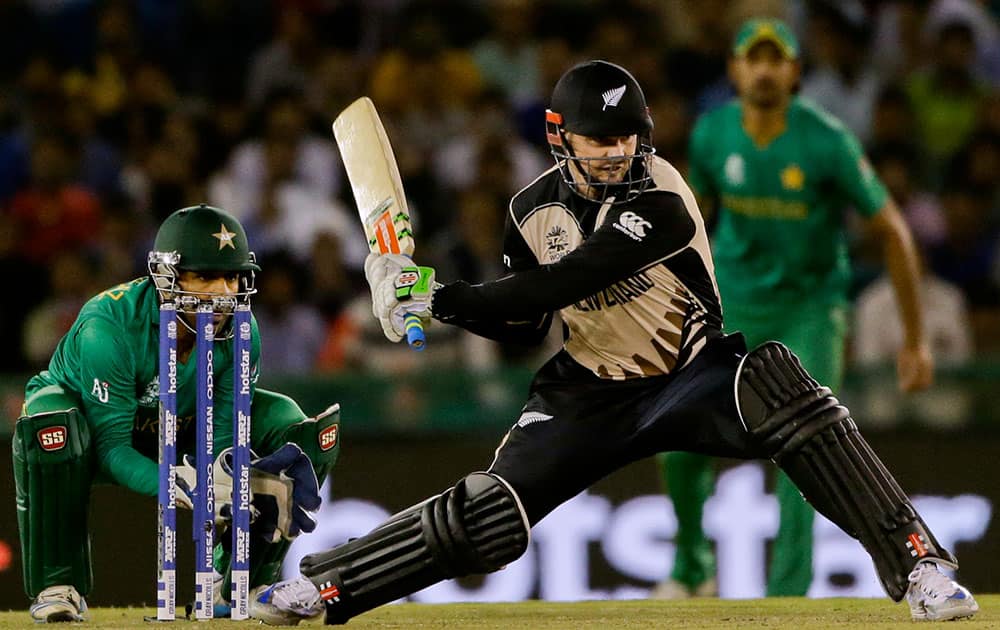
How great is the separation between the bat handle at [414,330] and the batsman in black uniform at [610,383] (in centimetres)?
3

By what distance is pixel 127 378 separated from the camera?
4.98 metres

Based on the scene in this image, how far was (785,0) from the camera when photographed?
10586mm

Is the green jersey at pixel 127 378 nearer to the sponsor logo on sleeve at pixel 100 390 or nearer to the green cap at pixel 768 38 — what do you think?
the sponsor logo on sleeve at pixel 100 390

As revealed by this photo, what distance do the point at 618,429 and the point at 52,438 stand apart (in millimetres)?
1534

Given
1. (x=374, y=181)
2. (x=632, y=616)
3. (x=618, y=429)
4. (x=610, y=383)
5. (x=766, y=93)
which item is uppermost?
(x=766, y=93)

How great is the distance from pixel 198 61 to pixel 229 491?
608 centimetres

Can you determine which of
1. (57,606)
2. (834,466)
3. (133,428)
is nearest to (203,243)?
(133,428)

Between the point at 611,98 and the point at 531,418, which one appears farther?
the point at 531,418

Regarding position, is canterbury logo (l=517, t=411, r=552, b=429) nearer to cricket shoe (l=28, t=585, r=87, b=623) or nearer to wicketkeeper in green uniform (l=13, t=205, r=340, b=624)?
wicketkeeper in green uniform (l=13, t=205, r=340, b=624)

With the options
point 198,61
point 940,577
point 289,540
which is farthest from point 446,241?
point 940,577

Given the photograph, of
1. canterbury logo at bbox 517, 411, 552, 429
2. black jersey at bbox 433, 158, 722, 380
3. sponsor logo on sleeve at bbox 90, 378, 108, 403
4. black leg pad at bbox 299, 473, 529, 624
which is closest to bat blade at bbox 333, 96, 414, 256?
black jersey at bbox 433, 158, 722, 380

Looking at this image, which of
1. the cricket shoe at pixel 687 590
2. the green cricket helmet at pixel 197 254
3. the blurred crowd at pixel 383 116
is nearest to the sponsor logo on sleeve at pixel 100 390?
the green cricket helmet at pixel 197 254

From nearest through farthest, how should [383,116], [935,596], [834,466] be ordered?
[935,596] → [834,466] → [383,116]

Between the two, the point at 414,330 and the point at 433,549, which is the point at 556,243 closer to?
the point at 414,330
